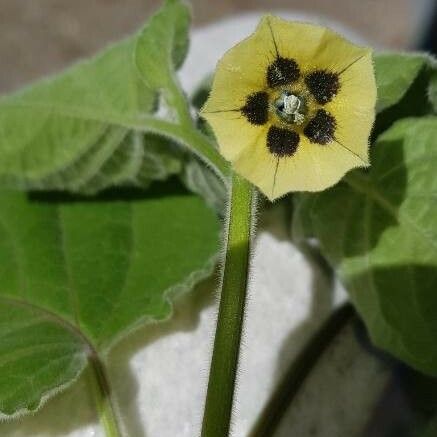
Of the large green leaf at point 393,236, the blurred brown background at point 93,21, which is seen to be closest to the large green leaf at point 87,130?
the large green leaf at point 393,236

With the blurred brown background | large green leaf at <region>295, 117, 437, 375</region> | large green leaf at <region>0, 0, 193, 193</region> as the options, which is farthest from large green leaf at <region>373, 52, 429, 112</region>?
the blurred brown background

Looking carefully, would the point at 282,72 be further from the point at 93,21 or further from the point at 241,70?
the point at 93,21

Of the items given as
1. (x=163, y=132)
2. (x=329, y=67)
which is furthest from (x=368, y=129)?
(x=163, y=132)

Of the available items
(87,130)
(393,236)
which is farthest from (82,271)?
(393,236)

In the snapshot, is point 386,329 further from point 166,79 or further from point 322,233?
point 166,79

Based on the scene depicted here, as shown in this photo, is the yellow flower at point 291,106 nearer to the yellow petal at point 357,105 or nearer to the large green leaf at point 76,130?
the yellow petal at point 357,105
